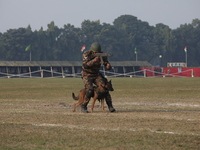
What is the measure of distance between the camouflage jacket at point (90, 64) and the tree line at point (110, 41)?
10630cm

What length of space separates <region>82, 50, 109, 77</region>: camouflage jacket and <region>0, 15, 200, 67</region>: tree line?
106 m

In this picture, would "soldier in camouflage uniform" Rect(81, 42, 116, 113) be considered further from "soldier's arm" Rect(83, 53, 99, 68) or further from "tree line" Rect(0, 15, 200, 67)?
"tree line" Rect(0, 15, 200, 67)

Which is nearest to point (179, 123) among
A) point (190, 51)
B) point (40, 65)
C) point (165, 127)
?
point (165, 127)

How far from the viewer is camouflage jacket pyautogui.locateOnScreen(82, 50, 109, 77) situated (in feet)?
55.9

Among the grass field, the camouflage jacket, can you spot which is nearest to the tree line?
the camouflage jacket

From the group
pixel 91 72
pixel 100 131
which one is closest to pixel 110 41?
pixel 91 72

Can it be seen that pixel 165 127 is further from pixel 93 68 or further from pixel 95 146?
pixel 93 68

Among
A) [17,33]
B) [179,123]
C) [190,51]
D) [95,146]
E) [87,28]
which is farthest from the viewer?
[190,51]

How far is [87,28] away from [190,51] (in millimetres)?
34342

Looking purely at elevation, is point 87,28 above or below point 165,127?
above

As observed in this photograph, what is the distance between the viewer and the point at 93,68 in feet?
57.0

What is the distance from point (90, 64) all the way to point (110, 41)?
136751 millimetres

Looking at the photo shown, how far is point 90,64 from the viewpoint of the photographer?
17078mm

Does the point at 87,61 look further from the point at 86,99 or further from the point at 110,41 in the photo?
the point at 110,41
